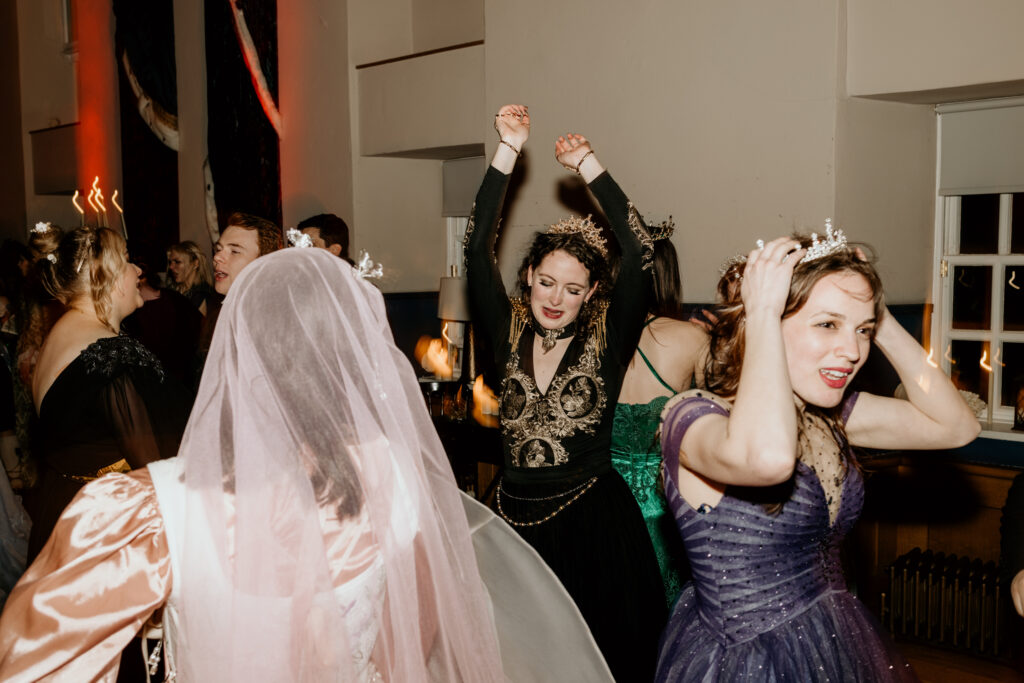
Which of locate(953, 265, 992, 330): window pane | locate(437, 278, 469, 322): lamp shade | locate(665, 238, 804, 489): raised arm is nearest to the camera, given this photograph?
locate(665, 238, 804, 489): raised arm

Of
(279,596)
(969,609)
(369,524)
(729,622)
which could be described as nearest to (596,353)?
(729,622)

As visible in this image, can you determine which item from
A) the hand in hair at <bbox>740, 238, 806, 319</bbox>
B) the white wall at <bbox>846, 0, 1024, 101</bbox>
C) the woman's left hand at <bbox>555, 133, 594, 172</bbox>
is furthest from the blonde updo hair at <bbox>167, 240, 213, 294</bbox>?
the hand in hair at <bbox>740, 238, 806, 319</bbox>

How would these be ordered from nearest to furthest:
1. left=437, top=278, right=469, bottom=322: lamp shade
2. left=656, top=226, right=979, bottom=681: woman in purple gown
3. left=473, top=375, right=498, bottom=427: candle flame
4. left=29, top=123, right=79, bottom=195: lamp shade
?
1. left=656, top=226, right=979, bottom=681: woman in purple gown
2. left=473, top=375, right=498, bottom=427: candle flame
3. left=437, top=278, right=469, bottom=322: lamp shade
4. left=29, top=123, right=79, bottom=195: lamp shade

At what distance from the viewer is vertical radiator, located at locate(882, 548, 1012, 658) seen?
327 centimetres

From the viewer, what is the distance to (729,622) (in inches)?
60.3

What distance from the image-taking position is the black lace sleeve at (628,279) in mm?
2471

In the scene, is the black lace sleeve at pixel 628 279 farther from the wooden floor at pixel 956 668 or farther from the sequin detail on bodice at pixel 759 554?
the wooden floor at pixel 956 668

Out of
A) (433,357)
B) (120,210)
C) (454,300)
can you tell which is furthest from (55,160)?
(454,300)

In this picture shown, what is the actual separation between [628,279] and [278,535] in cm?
146

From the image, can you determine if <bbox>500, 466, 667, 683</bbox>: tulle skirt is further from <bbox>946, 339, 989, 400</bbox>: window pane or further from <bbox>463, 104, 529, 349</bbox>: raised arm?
<bbox>946, 339, 989, 400</bbox>: window pane

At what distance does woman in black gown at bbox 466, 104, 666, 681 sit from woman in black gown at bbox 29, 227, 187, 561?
0.97 meters

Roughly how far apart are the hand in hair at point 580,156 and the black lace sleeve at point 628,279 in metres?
0.10

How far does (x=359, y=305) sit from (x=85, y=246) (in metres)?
1.67

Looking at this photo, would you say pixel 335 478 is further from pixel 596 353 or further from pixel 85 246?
pixel 85 246
